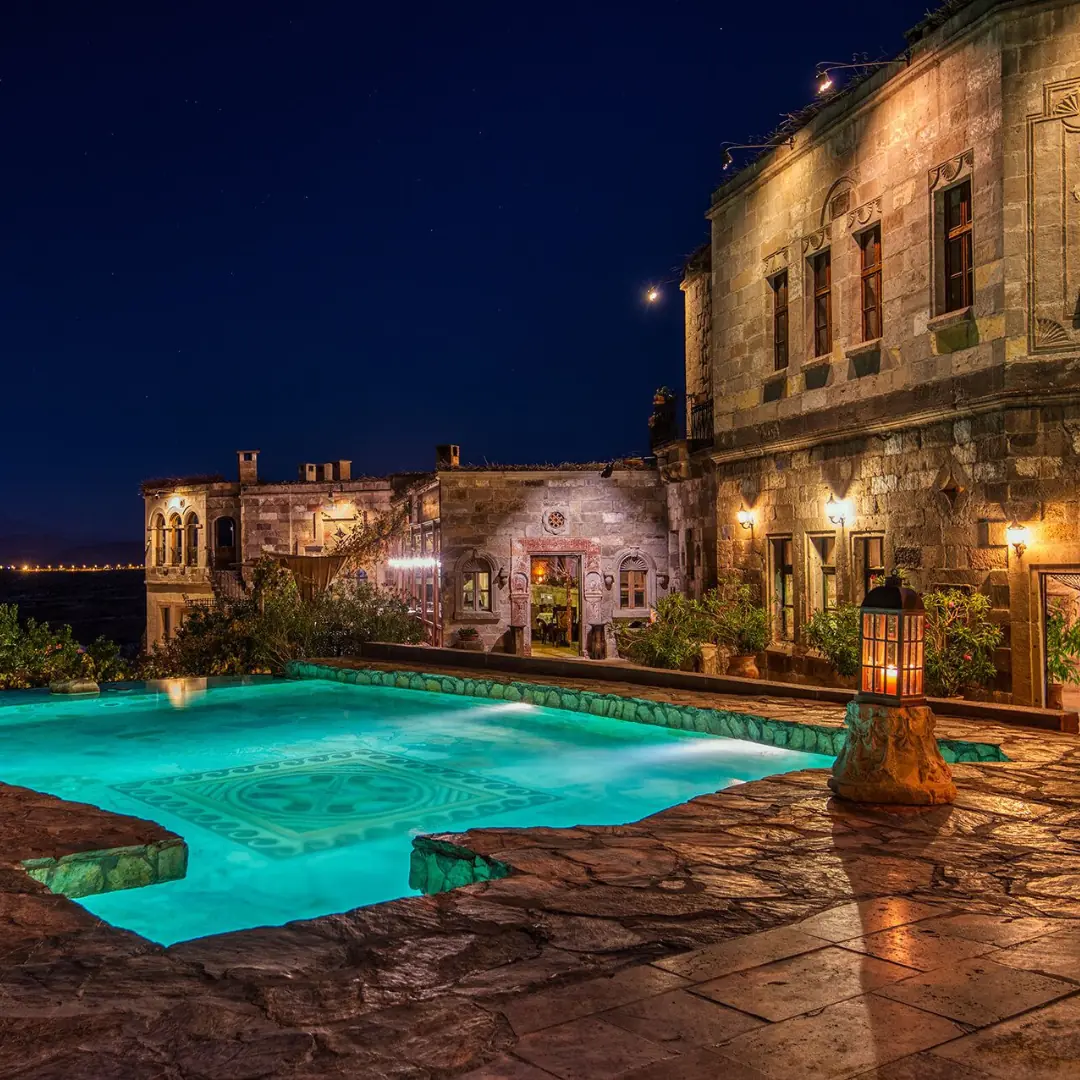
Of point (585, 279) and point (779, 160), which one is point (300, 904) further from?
point (585, 279)

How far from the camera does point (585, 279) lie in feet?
239

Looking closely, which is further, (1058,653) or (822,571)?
(822,571)

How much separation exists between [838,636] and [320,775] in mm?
6279

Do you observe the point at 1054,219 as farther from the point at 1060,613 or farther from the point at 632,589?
the point at 632,589

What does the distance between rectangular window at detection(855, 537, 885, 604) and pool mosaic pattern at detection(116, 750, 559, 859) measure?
253 inches

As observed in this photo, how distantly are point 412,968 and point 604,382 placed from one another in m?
76.3

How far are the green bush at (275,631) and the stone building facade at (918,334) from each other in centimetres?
588

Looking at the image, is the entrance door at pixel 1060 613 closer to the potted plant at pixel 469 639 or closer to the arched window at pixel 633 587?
the arched window at pixel 633 587

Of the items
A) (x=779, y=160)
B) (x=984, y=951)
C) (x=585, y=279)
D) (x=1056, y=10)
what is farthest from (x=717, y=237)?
(x=585, y=279)

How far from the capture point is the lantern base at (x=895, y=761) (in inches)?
245

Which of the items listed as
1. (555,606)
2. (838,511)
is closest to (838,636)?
(838,511)

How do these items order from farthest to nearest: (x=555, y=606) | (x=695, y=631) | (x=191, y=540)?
(x=191, y=540)
(x=555, y=606)
(x=695, y=631)

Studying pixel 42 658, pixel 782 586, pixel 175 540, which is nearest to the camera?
pixel 42 658

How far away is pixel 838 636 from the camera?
12336 millimetres
